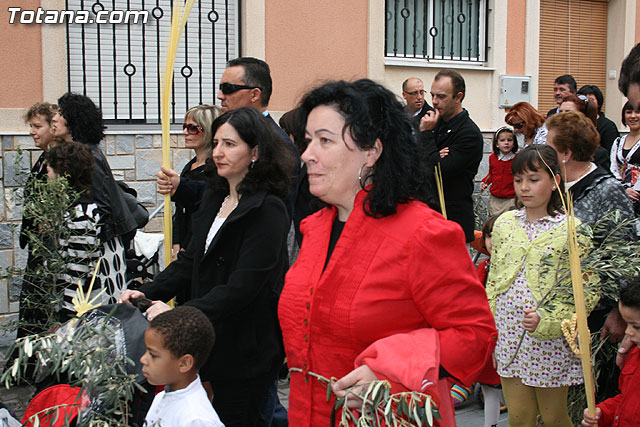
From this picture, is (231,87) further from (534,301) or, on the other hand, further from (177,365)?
(177,365)

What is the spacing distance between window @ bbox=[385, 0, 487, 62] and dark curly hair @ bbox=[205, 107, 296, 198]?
6.50 meters

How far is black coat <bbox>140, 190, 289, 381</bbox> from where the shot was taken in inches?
124

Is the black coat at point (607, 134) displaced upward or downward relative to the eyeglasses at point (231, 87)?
downward

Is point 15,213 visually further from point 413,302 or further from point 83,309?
point 413,302

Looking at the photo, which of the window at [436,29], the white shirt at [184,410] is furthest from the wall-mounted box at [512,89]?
the white shirt at [184,410]

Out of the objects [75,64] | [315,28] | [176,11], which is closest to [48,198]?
[176,11]

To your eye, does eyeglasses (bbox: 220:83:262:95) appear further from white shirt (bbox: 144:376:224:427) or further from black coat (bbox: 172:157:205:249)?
white shirt (bbox: 144:376:224:427)

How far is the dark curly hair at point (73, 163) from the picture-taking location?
4.68m

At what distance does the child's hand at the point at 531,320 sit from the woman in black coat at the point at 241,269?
1273 millimetres

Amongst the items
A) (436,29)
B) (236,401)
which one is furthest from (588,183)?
(436,29)

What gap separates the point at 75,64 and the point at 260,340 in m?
5.54

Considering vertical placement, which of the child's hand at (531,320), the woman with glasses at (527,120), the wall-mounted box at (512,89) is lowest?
the child's hand at (531,320)

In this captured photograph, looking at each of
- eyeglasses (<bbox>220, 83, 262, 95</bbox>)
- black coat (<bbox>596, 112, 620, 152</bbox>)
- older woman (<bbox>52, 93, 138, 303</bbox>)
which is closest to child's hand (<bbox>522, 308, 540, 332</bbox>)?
eyeglasses (<bbox>220, 83, 262, 95</bbox>)

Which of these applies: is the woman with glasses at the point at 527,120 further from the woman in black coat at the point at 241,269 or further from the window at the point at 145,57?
the woman in black coat at the point at 241,269
